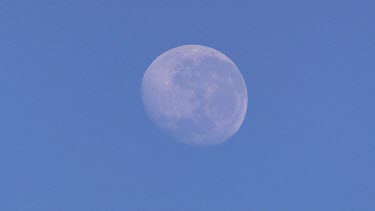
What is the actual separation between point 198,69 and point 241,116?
7.26 ft

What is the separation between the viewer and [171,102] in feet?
52.1

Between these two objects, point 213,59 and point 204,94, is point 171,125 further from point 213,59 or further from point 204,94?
point 213,59

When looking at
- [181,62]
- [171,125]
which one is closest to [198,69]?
[181,62]

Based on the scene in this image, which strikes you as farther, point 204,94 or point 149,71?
point 149,71

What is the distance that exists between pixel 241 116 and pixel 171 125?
2.41 metres

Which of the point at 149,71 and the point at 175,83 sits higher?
the point at 149,71

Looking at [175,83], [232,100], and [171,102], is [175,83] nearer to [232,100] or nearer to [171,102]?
[171,102]

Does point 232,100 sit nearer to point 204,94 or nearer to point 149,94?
point 204,94

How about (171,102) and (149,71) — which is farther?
(149,71)

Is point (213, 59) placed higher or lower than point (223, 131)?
higher

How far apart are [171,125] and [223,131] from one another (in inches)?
57.4

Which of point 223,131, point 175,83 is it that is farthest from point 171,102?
point 223,131

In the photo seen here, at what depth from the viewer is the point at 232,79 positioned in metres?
16.8

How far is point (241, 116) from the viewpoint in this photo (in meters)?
17.5
